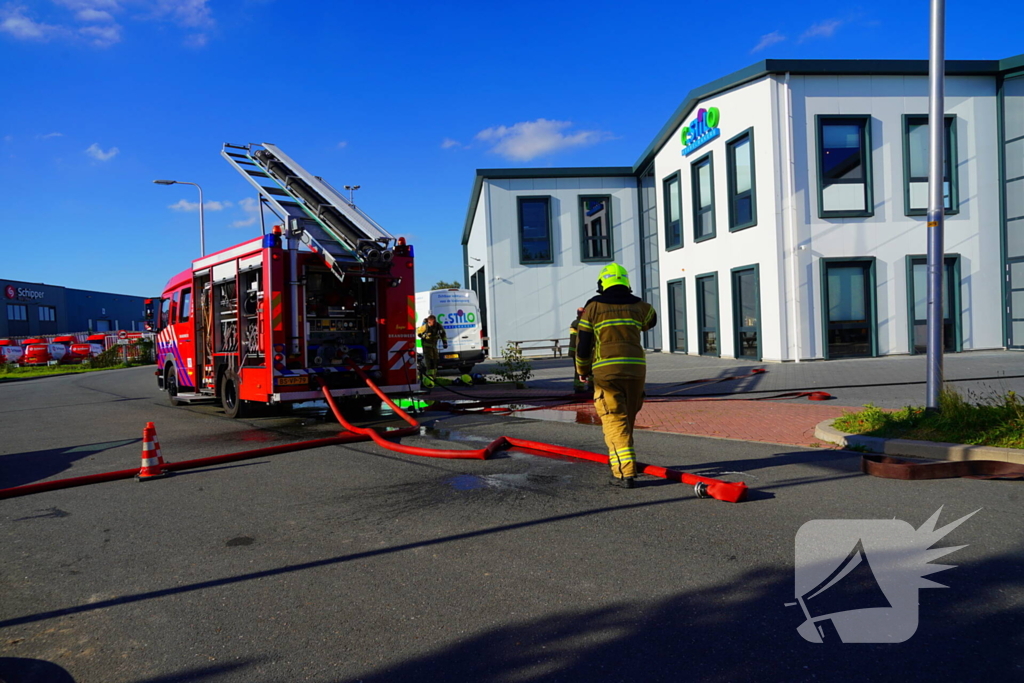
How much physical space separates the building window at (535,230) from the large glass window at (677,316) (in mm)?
5237

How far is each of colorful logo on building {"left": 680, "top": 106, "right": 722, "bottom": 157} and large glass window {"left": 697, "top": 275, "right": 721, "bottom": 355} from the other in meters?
3.89

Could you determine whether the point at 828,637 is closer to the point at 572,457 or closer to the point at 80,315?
the point at 572,457

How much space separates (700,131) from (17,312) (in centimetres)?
6505

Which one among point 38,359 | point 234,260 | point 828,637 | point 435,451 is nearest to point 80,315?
point 38,359

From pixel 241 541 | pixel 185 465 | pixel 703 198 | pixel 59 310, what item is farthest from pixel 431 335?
pixel 59 310

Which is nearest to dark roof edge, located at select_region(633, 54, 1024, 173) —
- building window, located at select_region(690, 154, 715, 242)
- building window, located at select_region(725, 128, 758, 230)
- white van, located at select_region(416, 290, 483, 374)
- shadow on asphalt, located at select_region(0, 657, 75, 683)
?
building window, located at select_region(725, 128, 758, 230)

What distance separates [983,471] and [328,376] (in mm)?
8198

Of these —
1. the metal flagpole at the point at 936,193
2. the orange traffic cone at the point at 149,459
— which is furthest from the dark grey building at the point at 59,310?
the metal flagpole at the point at 936,193

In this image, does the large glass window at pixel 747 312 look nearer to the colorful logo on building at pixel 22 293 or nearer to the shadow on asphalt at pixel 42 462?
the shadow on asphalt at pixel 42 462

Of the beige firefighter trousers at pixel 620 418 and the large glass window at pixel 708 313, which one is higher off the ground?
the large glass window at pixel 708 313

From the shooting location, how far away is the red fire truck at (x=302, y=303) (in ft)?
34.2

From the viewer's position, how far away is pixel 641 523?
4.98m

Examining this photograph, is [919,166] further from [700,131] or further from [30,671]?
[30,671]

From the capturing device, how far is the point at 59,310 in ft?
237
